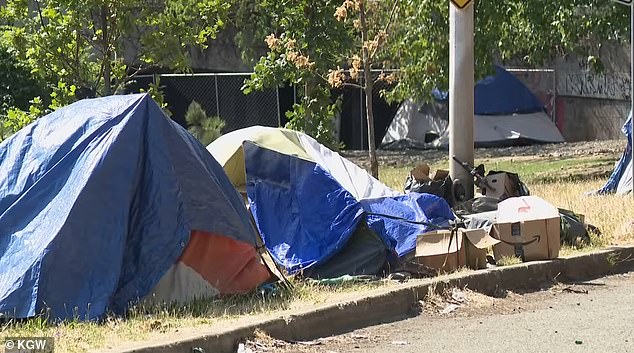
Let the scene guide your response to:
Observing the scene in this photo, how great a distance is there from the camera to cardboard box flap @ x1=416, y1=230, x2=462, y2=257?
26.9 ft

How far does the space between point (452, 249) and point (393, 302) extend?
3.36 ft

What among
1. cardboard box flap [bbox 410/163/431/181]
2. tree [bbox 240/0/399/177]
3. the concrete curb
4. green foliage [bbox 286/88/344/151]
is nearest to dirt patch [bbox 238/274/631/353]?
the concrete curb

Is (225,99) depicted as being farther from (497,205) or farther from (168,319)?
(168,319)

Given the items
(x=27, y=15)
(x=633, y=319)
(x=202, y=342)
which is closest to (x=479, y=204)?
(x=633, y=319)

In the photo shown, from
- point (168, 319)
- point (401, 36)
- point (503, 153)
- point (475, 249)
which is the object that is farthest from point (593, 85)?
point (168, 319)

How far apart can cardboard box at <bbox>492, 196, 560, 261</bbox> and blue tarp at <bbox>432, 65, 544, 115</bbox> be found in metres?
17.5

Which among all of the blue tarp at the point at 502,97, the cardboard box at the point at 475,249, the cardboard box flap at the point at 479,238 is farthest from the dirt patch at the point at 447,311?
the blue tarp at the point at 502,97

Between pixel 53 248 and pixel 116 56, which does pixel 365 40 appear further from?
pixel 53 248

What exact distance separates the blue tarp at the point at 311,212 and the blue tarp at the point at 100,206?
79 centimetres

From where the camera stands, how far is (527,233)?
8.63 metres

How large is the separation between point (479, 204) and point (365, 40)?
468 cm

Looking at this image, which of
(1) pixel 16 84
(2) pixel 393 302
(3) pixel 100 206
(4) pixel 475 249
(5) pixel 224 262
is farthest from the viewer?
(1) pixel 16 84

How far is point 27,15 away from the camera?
11.0 metres

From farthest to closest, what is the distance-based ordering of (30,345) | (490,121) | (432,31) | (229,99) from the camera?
1. (490,121)
2. (229,99)
3. (432,31)
4. (30,345)
